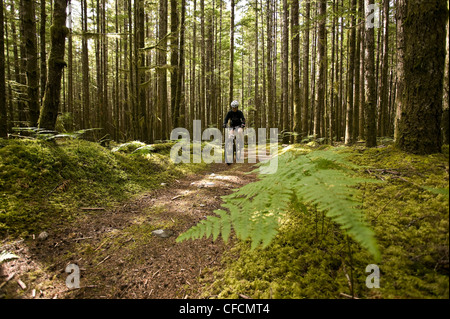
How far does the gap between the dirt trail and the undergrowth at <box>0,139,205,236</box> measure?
0.37 meters

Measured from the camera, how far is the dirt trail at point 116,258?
1.92 meters

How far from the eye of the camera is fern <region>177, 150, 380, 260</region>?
3.60 ft

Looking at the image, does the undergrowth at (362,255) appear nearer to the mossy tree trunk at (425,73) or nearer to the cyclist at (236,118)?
the mossy tree trunk at (425,73)

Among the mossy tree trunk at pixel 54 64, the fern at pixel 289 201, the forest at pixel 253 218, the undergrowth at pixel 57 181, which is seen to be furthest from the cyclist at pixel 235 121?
the fern at pixel 289 201

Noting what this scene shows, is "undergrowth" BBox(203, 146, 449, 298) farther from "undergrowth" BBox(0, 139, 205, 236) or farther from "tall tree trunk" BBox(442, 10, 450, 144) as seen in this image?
"undergrowth" BBox(0, 139, 205, 236)

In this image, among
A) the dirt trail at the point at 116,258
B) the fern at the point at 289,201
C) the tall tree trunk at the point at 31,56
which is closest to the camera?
the fern at the point at 289,201

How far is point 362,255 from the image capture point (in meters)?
1.58

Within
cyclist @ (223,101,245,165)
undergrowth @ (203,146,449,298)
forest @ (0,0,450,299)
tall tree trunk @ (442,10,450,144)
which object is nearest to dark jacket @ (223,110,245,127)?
cyclist @ (223,101,245,165)

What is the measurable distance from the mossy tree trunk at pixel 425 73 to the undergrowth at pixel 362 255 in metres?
0.80

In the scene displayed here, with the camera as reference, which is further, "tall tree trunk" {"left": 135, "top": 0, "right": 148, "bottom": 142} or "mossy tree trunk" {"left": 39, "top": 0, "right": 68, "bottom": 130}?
"tall tree trunk" {"left": 135, "top": 0, "right": 148, "bottom": 142}

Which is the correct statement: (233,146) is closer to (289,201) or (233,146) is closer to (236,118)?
(236,118)

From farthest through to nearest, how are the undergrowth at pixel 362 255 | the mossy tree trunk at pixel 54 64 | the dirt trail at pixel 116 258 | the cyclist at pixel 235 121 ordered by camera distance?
1. the cyclist at pixel 235 121
2. the mossy tree trunk at pixel 54 64
3. the dirt trail at pixel 116 258
4. the undergrowth at pixel 362 255
